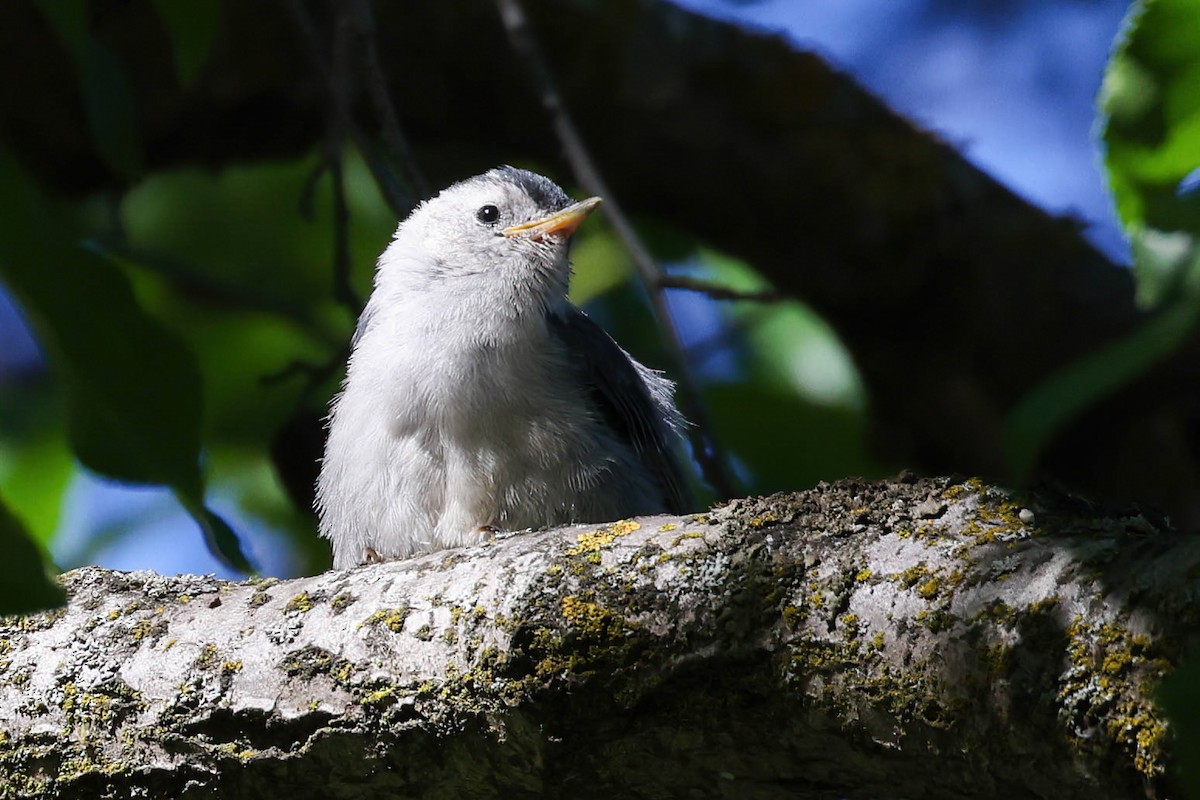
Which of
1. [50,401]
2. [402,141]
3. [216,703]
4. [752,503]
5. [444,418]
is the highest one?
[402,141]

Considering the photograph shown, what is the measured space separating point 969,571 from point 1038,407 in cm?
98

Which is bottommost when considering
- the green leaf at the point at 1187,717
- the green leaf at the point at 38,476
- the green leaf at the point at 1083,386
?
the green leaf at the point at 38,476

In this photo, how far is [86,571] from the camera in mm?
3039

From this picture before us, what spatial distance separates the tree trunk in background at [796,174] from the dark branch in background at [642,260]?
144 cm

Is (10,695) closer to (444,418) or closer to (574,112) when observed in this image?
(444,418)

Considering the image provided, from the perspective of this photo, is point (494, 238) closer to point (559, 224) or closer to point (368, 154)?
point (559, 224)

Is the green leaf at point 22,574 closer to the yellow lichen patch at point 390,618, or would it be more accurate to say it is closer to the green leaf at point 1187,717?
the green leaf at point 1187,717

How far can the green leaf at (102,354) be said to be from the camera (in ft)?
4.17

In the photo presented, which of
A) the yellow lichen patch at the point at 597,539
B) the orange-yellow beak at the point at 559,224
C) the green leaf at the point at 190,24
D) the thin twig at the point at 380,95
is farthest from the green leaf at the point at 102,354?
the orange-yellow beak at the point at 559,224

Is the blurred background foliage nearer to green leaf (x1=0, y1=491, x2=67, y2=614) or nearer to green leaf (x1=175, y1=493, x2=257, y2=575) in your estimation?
green leaf (x1=175, y1=493, x2=257, y2=575)

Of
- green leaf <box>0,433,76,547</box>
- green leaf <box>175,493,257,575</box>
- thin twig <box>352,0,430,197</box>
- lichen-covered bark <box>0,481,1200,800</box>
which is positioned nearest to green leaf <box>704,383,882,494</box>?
thin twig <box>352,0,430,197</box>

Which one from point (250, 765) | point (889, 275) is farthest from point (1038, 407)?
point (889, 275)

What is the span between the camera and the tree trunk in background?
19.1ft

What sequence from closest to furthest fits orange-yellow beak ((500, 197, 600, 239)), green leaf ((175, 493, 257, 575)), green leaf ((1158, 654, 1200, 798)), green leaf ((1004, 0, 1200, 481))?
green leaf ((1158, 654, 1200, 798))
green leaf ((1004, 0, 1200, 481))
green leaf ((175, 493, 257, 575))
orange-yellow beak ((500, 197, 600, 239))
